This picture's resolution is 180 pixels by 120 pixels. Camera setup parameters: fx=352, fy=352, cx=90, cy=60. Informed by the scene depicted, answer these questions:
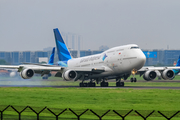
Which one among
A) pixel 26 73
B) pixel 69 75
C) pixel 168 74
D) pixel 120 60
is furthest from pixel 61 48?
pixel 168 74

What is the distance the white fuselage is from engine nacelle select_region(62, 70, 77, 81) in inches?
151

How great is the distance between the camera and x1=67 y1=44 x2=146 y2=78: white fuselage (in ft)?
170

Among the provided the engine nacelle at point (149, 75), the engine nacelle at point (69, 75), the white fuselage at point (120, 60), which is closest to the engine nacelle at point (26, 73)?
the engine nacelle at point (69, 75)

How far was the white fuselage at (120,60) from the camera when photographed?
51.8 m

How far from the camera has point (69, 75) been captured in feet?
183

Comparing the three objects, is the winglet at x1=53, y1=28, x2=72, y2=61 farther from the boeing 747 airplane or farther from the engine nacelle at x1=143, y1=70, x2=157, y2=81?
the engine nacelle at x1=143, y1=70, x2=157, y2=81

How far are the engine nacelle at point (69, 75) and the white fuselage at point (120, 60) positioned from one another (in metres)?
3.83

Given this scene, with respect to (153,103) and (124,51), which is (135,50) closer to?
(124,51)

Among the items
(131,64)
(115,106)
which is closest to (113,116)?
(115,106)

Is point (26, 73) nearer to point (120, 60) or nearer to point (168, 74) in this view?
point (120, 60)

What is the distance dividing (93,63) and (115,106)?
30853mm

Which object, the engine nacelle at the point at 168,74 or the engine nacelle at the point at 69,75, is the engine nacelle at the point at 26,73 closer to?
the engine nacelle at the point at 69,75

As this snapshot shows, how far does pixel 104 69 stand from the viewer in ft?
185

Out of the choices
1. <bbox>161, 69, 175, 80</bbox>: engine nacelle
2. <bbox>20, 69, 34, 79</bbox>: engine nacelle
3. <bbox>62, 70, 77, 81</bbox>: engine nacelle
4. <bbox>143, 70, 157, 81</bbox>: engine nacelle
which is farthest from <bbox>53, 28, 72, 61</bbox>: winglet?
<bbox>161, 69, 175, 80</bbox>: engine nacelle
